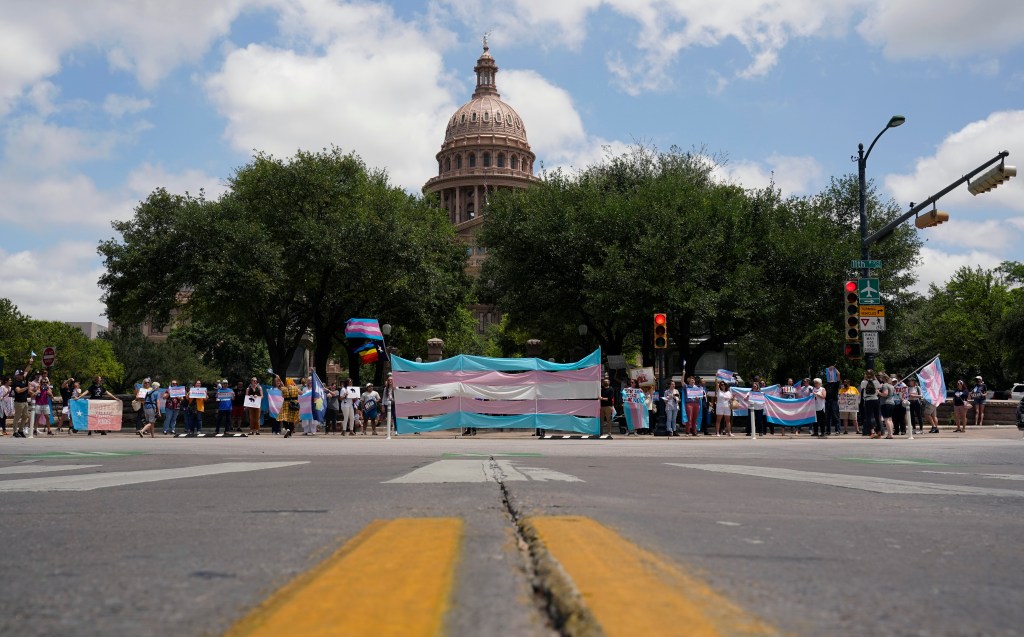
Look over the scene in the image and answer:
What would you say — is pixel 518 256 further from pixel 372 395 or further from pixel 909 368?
pixel 909 368

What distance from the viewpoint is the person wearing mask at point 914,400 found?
23.0 m

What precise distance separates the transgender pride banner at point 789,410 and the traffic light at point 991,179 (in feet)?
28.1

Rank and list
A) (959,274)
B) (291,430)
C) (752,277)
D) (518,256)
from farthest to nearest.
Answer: (959,274), (518,256), (752,277), (291,430)

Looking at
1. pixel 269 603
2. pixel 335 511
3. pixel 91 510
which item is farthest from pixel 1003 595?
pixel 91 510

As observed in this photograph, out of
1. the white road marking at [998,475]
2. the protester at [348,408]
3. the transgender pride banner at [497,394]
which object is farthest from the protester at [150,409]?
the white road marking at [998,475]

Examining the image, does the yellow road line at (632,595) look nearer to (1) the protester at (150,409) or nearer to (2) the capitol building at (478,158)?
(1) the protester at (150,409)

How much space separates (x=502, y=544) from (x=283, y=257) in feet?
110

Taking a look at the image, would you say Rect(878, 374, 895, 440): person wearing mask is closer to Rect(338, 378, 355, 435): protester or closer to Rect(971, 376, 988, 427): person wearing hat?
Rect(971, 376, 988, 427): person wearing hat

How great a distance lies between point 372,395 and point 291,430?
2476 millimetres

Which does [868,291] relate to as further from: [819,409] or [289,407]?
[289,407]

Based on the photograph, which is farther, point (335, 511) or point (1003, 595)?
point (335, 511)

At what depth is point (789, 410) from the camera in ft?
82.1

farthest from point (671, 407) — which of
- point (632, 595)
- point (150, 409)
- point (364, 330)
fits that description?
point (632, 595)

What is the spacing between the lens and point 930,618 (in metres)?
2.17
